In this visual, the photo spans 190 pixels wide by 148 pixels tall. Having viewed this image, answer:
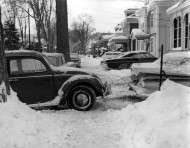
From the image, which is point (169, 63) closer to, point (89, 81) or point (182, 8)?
point (89, 81)

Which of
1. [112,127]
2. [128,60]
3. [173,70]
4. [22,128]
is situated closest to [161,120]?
[112,127]

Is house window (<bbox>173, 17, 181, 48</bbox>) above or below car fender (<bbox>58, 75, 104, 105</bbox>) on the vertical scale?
above

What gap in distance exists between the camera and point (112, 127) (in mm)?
5883

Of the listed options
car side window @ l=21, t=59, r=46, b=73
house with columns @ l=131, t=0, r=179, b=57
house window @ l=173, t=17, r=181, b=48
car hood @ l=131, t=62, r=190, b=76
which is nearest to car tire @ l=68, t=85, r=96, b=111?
car side window @ l=21, t=59, r=46, b=73

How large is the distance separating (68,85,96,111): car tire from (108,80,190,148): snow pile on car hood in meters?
1.23

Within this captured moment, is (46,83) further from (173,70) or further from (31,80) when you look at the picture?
(173,70)

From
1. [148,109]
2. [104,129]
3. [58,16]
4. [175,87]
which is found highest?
[58,16]

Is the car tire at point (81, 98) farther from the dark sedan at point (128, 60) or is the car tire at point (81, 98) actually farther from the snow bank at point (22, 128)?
the dark sedan at point (128, 60)

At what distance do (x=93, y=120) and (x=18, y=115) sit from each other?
1.88 meters

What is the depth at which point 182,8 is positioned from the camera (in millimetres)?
21875

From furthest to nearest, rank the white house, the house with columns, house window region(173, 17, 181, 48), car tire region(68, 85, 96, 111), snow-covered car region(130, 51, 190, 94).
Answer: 1. the house with columns
2. house window region(173, 17, 181, 48)
3. the white house
4. snow-covered car region(130, 51, 190, 94)
5. car tire region(68, 85, 96, 111)

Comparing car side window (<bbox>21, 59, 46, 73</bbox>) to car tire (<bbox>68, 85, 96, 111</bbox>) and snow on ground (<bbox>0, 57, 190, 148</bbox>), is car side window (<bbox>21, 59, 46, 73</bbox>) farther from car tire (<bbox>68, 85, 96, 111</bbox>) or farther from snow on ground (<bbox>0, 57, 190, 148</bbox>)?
snow on ground (<bbox>0, 57, 190, 148</bbox>)

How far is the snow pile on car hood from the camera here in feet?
14.1

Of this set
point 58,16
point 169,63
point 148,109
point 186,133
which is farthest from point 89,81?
point 58,16
